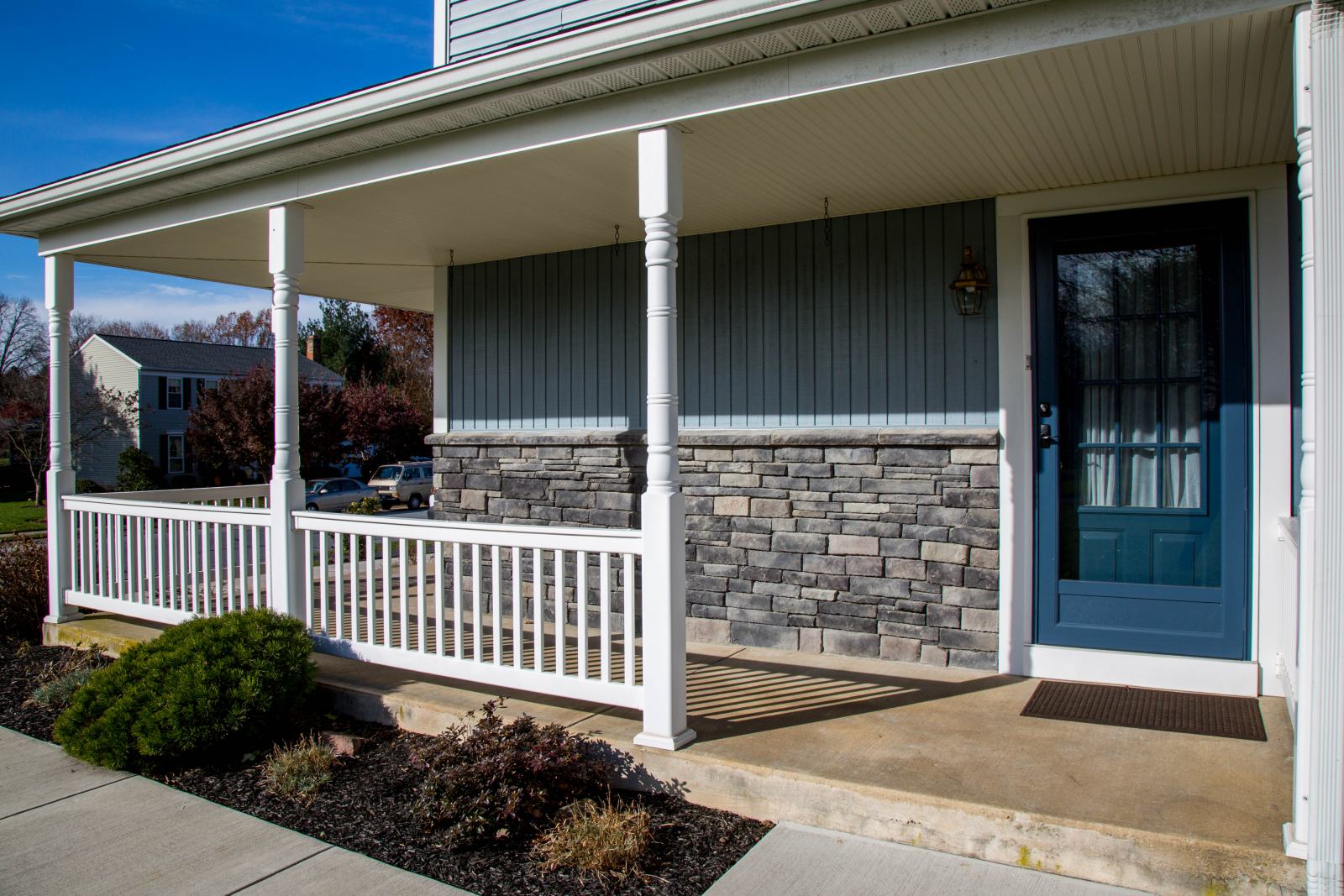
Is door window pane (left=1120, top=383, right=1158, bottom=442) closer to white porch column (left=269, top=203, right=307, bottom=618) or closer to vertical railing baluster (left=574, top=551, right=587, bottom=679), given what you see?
vertical railing baluster (left=574, top=551, right=587, bottom=679)

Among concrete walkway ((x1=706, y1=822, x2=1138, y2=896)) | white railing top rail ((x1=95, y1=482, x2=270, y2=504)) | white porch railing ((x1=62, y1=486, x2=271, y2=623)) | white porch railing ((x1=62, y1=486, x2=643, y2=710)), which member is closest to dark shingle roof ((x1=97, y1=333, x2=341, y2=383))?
white railing top rail ((x1=95, y1=482, x2=270, y2=504))

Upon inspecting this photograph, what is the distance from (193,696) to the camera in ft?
12.0

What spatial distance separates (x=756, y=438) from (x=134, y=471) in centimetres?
2319

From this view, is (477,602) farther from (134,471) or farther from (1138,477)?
(134,471)

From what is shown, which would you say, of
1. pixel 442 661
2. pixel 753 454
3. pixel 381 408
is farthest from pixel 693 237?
pixel 381 408

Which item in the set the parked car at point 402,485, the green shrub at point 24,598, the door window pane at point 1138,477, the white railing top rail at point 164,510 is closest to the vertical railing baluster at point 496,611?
the white railing top rail at point 164,510

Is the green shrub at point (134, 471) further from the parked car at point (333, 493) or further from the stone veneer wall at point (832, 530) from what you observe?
the stone veneer wall at point (832, 530)

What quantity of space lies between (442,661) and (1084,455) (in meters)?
3.09

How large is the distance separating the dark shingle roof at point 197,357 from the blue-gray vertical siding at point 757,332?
21.9 metres

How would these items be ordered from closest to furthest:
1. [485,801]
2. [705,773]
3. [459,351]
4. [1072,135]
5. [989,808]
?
1. [989,808]
2. [485,801]
3. [705,773]
4. [1072,135]
5. [459,351]

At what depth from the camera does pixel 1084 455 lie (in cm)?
421

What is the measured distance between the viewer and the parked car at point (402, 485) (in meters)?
22.4

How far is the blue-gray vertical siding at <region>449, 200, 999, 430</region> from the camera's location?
4.48 meters

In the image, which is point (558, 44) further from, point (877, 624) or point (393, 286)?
point (393, 286)
